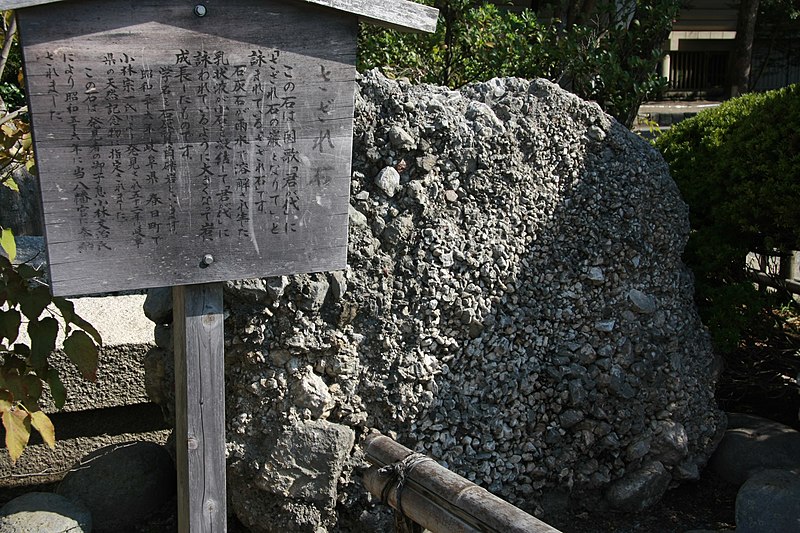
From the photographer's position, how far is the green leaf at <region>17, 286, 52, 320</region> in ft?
10.0

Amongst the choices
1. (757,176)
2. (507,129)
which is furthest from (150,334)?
(757,176)

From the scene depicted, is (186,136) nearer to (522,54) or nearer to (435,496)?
(435,496)

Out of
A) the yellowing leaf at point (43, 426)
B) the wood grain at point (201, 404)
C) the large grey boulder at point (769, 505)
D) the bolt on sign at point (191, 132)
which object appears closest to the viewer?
the bolt on sign at point (191, 132)

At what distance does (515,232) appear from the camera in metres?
3.92

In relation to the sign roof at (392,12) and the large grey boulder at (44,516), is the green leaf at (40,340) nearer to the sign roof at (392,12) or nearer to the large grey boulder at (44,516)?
the large grey boulder at (44,516)

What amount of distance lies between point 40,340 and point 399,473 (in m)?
1.39

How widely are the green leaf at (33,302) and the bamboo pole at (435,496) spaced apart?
1339mm

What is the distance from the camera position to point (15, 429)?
2926mm

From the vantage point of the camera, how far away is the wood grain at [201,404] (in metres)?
2.78

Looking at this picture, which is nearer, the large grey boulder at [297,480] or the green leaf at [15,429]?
the green leaf at [15,429]

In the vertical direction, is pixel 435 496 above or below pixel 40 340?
below

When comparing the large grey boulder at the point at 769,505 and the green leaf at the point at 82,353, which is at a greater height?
the green leaf at the point at 82,353

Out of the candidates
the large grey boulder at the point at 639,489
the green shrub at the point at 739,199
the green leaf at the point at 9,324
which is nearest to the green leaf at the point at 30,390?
the green leaf at the point at 9,324

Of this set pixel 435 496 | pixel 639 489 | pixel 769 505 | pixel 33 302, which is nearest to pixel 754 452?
pixel 769 505
